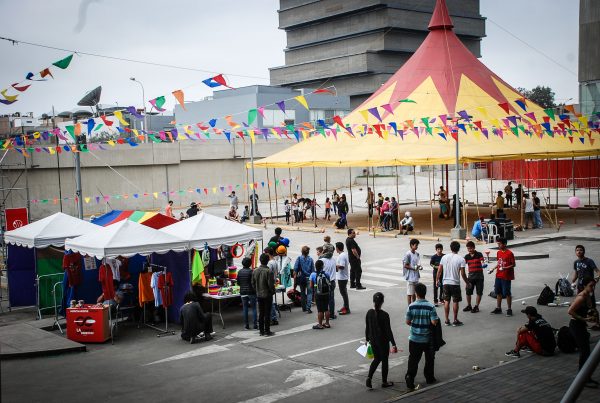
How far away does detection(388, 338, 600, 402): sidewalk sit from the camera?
927 centimetres

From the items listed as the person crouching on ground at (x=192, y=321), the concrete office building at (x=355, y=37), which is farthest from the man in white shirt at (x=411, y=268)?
the concrete office building at (x=355, y=37)

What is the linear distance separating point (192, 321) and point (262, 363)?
2.18 meters

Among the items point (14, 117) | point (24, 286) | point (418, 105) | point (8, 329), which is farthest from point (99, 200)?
point (8, 329)

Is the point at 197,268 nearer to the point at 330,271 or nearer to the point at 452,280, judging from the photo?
the point at 330,271

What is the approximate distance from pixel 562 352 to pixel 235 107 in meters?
70.3

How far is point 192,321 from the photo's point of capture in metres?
13.4

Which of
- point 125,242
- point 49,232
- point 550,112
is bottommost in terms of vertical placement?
point 125,242

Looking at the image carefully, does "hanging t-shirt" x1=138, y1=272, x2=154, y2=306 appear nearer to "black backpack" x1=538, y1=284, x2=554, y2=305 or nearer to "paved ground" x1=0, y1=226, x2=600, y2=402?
"paved ground" x1=0, y1=226, x2=600, y2=402

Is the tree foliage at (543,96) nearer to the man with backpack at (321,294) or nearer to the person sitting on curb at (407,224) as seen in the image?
the person sitting on curb at (407,224)

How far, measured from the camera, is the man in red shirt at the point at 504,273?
14352 millimetres

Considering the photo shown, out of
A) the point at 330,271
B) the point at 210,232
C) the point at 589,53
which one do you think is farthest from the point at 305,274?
the point at 589,53

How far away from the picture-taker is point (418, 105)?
3362cm

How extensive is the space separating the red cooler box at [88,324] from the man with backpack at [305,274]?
4.40m

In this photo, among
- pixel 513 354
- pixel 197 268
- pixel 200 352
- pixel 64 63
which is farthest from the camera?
pixel 64 63
